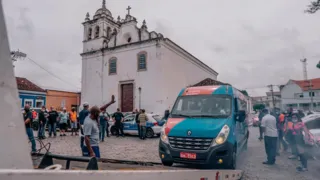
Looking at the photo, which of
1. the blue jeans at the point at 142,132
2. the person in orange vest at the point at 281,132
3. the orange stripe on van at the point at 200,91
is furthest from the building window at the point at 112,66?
the orange stripe on van at the point at 200,91

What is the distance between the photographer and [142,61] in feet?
81.4

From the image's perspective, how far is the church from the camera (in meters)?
23.7

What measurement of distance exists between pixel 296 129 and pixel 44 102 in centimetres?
3391

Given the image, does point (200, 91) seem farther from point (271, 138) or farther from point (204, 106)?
point (271, 138)

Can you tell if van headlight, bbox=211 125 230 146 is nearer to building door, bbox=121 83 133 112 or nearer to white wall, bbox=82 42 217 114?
white wall, bbox=82 42 217 114

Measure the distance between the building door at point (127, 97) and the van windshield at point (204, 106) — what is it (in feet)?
60.2

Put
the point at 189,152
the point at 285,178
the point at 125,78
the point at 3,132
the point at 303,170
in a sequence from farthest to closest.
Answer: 1. the point at 125,78
2. the point at 303,170
3. the point at 285,178
4. the point at 189,152
5. the point at 3,132

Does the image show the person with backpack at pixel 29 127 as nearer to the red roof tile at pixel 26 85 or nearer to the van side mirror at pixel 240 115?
the van side mirror at pixel 240 115

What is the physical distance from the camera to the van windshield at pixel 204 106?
21.3ft

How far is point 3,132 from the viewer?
145cm

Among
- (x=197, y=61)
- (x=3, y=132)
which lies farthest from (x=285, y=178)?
(x=197, y=61)

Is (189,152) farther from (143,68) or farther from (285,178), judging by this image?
(143,68)

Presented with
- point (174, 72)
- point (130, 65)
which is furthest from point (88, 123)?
point (174, 72)

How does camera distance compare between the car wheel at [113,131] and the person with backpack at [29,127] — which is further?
the car wheel at [113,131]
